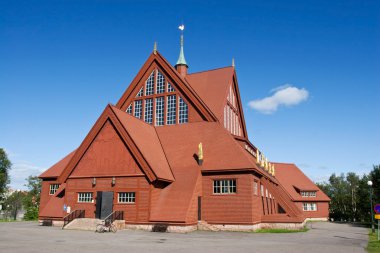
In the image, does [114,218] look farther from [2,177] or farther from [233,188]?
[2,177]

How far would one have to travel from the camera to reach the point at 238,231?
26.4 meters

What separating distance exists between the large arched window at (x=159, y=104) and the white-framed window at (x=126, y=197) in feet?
33.1

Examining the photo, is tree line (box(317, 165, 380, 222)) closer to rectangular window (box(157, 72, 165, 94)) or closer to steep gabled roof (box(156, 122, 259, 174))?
steep gabled roof (box(156, 122, 259, 174))

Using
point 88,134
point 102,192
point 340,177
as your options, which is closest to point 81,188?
point 102,192

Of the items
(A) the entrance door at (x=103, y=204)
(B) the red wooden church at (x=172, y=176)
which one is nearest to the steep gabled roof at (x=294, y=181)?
(B) the red wooden church at (x=172, y=176)

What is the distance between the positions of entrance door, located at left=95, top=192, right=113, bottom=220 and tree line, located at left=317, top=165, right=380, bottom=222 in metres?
23.1

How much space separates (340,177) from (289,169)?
5361 cm

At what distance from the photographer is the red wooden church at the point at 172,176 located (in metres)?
26.5

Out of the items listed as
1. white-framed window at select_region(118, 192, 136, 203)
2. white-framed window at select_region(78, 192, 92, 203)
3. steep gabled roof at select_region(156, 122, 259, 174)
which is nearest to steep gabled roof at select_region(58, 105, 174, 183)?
steep gabled roof at select_region(156, 122, 259, 174)

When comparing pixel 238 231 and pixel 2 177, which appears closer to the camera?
pixel 238 231

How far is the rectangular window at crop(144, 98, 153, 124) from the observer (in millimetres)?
36250

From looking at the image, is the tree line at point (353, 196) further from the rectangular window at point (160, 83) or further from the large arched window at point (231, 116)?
the rectangular window at point (160, 83)

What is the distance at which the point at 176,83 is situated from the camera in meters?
35.3

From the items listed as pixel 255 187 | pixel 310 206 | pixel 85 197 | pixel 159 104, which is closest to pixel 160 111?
pixel 159 104
